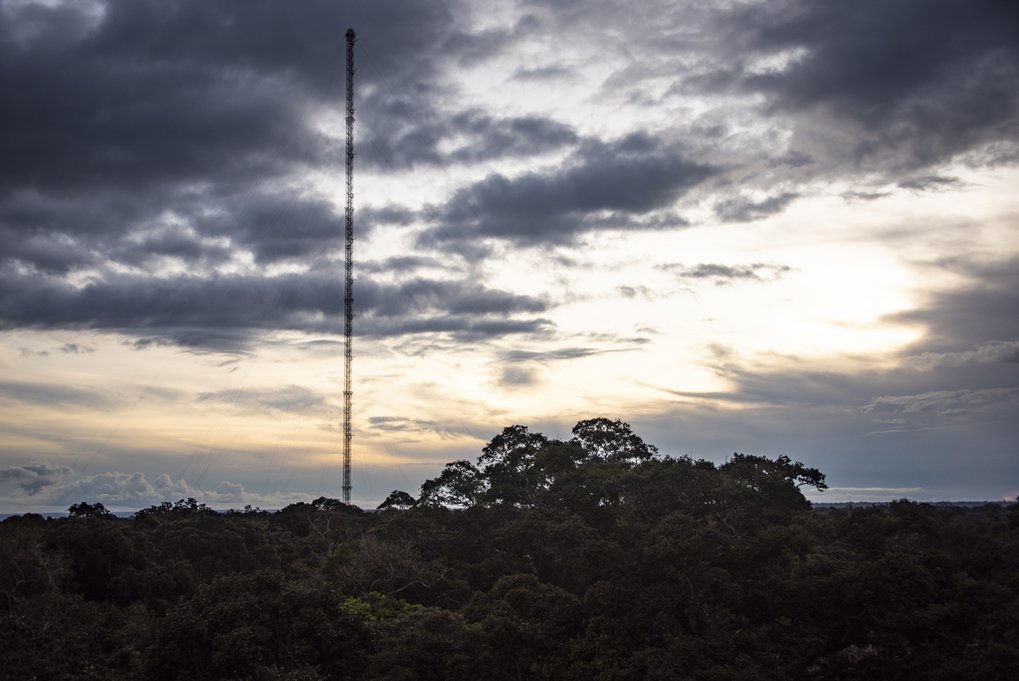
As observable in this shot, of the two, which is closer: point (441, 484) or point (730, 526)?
point (730, 526)

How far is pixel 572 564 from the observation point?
4066 centimetres

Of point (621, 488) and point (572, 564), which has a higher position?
point (621, 488)

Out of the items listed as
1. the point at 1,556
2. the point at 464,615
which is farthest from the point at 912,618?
the point at 1,556

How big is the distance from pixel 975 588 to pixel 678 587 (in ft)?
43.4

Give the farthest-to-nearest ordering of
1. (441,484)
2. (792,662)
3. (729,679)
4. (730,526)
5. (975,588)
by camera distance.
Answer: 1. (441,484)
2. (730,526)
3. (975,588)
4. (792,662)
5. (729,679)

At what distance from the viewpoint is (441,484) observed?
54.8 metres

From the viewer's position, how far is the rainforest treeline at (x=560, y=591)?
27500mm

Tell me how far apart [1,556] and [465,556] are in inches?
964

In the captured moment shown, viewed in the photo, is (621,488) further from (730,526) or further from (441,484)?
(441,484)

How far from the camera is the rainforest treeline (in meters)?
27.5

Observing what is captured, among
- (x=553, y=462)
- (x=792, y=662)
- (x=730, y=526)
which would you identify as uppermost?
(x=553, y=462)

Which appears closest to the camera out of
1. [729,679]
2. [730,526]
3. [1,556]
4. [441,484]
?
[729,679]

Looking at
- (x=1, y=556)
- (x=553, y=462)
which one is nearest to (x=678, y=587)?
(x=553, y=462)

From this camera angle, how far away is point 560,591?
116 feet
